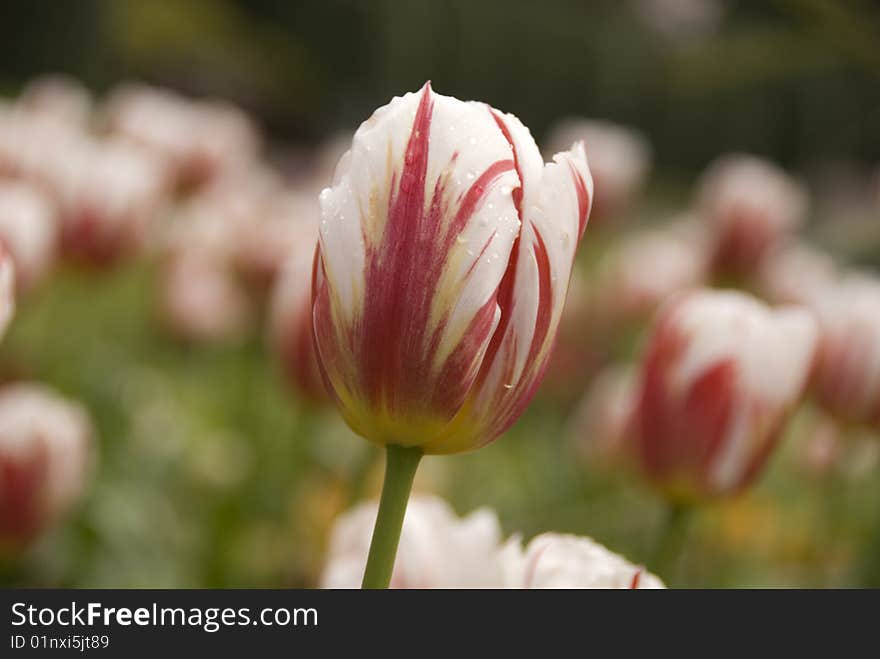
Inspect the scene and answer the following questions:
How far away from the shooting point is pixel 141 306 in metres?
3.13

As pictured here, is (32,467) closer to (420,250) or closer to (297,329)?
(297,329)

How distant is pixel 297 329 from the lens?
140cm

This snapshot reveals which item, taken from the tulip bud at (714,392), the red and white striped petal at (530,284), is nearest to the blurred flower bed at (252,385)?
the tulip bud at (714,392)

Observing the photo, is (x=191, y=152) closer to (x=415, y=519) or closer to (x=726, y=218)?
(x=726, y=218)

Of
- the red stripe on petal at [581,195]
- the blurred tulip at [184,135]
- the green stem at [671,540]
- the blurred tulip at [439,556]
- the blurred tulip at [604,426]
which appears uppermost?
the blurred tulip at [184,135]

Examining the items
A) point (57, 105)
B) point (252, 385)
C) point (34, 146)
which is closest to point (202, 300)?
point (252, 385)

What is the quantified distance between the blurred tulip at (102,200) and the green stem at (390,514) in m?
1.27

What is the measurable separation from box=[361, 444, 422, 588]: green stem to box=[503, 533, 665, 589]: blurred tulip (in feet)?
0.26

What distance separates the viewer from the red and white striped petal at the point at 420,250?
1.64ft

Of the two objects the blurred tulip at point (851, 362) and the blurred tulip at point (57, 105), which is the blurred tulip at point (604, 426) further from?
the blurred tulip at point (57, 105)

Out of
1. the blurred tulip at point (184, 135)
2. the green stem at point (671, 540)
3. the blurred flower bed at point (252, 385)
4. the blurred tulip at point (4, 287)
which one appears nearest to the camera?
the blurred tulip at point (4, 287)

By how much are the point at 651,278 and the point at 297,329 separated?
121 centimetres
